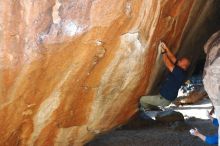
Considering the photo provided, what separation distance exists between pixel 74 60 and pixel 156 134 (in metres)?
4.70

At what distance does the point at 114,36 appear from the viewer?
5.42m

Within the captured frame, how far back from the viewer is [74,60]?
5.39 metres

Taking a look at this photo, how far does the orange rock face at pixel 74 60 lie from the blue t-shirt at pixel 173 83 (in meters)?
0.48

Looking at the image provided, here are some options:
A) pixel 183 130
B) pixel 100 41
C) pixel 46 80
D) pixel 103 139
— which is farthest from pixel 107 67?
pixel 183 130

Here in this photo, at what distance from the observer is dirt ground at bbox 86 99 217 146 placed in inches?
339

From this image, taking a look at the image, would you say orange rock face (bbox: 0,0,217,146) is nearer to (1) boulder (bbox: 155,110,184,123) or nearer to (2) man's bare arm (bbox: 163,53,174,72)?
(2) man's bare arm (bbox: 163,53,174,72)

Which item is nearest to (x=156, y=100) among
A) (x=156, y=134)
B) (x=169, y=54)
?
(x=169, y=54)

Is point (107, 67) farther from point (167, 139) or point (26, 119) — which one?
point (167, 139)

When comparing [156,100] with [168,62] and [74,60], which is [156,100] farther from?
[74,60]

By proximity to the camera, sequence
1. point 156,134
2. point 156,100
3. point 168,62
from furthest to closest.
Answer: point 156,134
point 156,100
point 168,62

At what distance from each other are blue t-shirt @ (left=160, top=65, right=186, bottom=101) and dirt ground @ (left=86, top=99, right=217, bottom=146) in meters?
1.98

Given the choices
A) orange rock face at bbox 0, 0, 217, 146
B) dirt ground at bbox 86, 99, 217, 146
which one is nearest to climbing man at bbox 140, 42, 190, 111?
orange rock face at bbox 0, 0, 217, 146

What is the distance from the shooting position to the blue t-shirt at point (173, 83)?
6.67 meters

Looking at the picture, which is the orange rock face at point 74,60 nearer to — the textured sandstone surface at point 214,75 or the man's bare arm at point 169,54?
the man's bare arm at point 169,54
